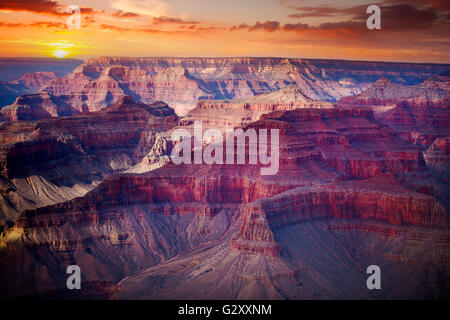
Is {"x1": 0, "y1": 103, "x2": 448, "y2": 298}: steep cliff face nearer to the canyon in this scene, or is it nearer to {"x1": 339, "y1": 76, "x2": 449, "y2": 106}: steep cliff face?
the canyon

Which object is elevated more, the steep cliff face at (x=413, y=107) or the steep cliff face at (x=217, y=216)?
the steep cliff face at (x=413, y=107)

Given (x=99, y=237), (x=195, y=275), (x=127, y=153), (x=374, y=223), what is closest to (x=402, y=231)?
(x=374, y=223)

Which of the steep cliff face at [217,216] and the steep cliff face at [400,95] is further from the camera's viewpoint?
the steep cliff face at [400,95]

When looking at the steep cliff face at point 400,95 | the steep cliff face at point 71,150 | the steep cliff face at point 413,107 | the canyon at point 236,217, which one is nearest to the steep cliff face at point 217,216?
the canyon at point 236,217

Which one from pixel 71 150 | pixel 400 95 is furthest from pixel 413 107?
pixel 71 150

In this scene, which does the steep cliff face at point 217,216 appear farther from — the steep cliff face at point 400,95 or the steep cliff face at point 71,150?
the steep cliff face at point 400,95

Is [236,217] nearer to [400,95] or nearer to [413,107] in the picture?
[413,107]

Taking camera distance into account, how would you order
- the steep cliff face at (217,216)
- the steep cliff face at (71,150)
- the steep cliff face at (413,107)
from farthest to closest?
the steep cliff face at (413,107)
the steep cliff face at (71,150)
the steep cliff face at (217,216)
